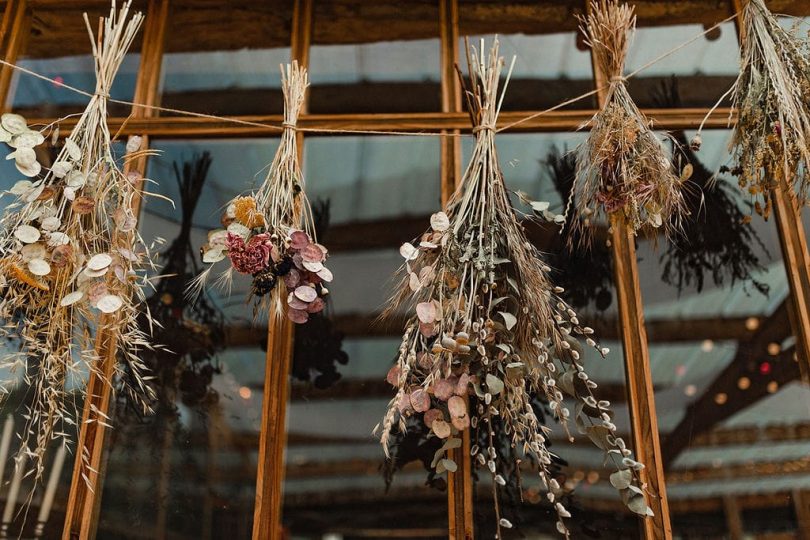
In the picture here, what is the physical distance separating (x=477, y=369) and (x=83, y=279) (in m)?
1.03

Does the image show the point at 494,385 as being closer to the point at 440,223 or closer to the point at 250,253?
the point at 440,223

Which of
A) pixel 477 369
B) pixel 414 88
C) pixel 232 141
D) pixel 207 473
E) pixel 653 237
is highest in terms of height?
pixel 414 88

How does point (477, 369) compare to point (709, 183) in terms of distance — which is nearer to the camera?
point (477, 369)

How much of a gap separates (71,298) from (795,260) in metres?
2.06

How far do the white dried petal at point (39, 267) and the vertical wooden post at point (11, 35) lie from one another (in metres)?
0.97

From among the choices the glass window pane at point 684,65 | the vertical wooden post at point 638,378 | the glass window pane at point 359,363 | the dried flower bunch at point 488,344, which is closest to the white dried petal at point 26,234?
the glass window pane at point 359,363

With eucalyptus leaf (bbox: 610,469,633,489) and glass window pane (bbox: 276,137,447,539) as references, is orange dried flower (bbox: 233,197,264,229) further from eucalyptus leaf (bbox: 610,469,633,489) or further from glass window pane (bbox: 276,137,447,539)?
eucalyptus leaf (bbox: 610,469,633,489)

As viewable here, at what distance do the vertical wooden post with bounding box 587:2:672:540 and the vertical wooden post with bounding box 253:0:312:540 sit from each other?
0.99 m

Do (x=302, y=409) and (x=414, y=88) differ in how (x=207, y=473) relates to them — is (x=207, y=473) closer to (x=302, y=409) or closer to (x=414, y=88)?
(x=302, y=409)

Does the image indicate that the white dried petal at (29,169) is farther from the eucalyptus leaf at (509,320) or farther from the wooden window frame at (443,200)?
the eucalyptus leaf at (509,320)

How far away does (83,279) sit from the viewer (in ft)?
6.61

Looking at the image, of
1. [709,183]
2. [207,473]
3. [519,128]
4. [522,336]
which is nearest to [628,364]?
[522,336]

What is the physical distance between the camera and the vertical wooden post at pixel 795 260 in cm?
230

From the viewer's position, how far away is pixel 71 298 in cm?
197
